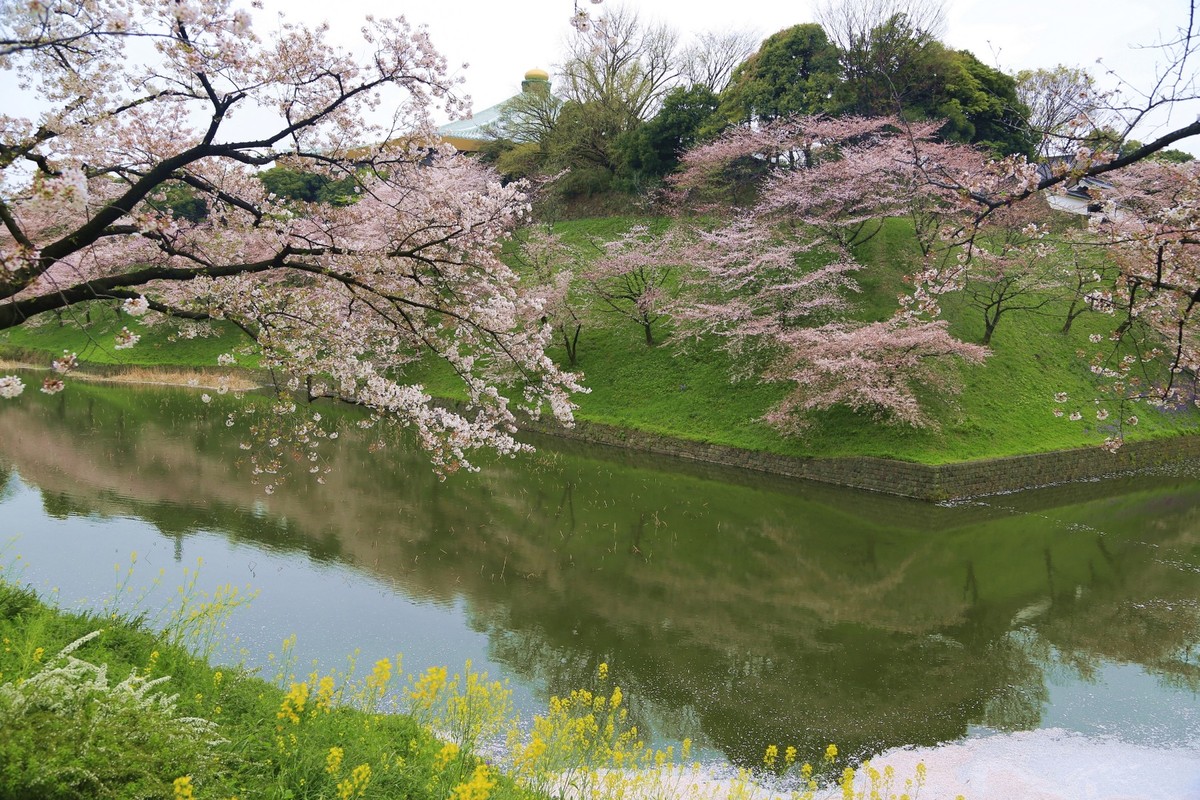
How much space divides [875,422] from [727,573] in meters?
8.91

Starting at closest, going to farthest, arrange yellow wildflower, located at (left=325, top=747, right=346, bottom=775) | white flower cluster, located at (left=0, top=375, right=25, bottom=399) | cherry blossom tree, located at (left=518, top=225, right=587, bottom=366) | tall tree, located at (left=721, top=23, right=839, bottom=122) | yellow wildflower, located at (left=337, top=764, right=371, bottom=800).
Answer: yellow wildflower, located at (left=337, top=764, right=371, bottom=800), yellow wildflower, located at (left=325, top=747, right=346, bottom=775), white flower cluster, located at (left=0, top=375, right=25, bottom=399), cherry blossom tree, located at (left=518, top=225, right=587, bottom=366), tall tree, located at (left=721, top=23, right=839, bottom=122)

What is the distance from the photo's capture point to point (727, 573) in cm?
1154

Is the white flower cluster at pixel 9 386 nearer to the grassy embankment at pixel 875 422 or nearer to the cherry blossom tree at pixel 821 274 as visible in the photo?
the cherry blossom tree at pixel 821 274

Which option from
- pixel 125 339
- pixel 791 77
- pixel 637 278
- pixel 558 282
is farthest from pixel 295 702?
pixel 791 77

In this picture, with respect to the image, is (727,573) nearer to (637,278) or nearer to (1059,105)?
(1059,105)

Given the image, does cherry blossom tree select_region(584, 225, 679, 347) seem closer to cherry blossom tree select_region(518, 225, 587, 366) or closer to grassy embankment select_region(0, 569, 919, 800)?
cherry blossom tree select_region(518, 225, 587, 366)

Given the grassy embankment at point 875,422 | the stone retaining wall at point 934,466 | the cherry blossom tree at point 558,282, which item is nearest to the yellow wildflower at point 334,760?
the stone retaining wall at point 934,466

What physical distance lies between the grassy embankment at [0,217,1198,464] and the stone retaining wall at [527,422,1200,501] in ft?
0.98

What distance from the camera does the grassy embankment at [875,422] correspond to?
18422 millimetres

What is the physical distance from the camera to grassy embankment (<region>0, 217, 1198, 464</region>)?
18.4 meters

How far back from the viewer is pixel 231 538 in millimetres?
11555

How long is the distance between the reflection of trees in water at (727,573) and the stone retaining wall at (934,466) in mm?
832

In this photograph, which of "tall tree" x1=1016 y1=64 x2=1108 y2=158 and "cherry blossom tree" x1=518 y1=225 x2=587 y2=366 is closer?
"tall tree" x1=1016 y1=64 x2=1108 y2=158

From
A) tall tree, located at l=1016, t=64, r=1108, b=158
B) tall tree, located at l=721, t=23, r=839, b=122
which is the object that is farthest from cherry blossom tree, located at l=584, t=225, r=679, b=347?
tall tree, located at l=1016, t=64, r=1108, b=158
